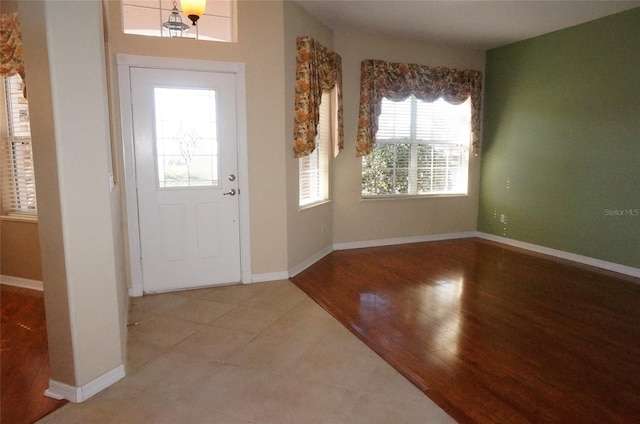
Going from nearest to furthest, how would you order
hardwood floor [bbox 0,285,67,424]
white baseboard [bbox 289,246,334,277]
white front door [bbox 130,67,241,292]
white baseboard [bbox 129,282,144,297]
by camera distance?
1. hardwood floor [bbox 0,285,67,424]
2. white front door [bbox 130,67,241,292]
3. white baseboard [bbox 129,282,144,297]
4. white baseboard [bbox 289,246,334,277]

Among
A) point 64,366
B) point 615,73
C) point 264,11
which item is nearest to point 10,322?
point 64,366

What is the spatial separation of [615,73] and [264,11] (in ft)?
12.7

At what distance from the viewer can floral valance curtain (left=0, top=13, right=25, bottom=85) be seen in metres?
3.48

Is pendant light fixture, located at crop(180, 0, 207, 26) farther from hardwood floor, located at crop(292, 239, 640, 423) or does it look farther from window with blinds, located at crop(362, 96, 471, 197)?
window with blinds, located at crop(362, 96, 471, 197)

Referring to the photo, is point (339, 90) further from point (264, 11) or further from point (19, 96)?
point (19, 96)

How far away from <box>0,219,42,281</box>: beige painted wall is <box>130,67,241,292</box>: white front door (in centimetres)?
111

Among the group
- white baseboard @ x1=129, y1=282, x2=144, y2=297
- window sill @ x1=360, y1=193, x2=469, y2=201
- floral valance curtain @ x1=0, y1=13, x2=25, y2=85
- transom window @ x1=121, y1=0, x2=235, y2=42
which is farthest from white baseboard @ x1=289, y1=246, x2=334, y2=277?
floral valance curtain @ x1=0, y1=13, x2=25, y2=85

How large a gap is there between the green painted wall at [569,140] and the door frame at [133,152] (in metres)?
3.87

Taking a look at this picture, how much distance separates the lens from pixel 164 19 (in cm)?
371

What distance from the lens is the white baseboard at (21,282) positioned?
393cm

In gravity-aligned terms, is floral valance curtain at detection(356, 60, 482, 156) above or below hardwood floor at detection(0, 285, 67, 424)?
above

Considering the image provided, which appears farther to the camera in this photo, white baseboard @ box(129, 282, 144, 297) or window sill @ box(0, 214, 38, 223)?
window sill @ box(0, 214, 38, 223)

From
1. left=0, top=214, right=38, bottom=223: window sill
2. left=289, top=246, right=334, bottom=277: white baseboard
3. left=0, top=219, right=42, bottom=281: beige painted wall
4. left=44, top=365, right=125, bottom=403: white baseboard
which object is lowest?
left=44, top=365, right=125, bottom=403: white baseboard

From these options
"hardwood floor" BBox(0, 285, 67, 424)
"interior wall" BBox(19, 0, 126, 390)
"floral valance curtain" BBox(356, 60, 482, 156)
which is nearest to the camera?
"interior wall" BBox(19, 0, 126, 390)
